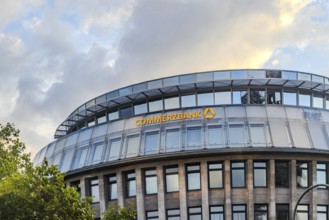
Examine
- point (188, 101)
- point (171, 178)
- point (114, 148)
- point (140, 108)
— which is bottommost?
point (171, 178)

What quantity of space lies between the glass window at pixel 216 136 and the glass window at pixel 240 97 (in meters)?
5.28

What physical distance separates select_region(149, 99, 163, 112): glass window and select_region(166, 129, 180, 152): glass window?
569cm

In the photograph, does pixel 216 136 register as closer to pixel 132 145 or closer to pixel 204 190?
pixel 204 190

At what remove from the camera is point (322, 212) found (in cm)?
4859

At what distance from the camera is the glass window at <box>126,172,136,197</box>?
50.4 meters

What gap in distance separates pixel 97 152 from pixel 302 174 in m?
18.4

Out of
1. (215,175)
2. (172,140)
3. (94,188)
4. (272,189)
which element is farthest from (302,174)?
(94,188)

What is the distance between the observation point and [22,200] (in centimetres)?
3241

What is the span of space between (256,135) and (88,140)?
16025 millimetres

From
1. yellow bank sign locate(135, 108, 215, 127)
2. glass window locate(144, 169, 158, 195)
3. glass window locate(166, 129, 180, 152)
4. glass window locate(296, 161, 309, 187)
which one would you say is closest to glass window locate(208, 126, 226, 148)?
yellow bank sign locate(135, 108, 215, 127)

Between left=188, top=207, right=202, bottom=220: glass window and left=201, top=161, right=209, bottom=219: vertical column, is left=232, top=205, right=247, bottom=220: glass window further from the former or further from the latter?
left=188, top=207, right=202, bottom=220: glass window

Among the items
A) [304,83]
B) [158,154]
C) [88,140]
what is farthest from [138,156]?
[304,83]

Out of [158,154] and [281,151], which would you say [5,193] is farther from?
[281,151]

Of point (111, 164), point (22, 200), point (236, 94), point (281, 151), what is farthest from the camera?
point (236, 94)
